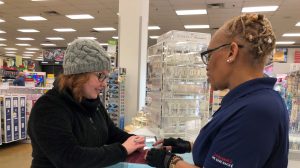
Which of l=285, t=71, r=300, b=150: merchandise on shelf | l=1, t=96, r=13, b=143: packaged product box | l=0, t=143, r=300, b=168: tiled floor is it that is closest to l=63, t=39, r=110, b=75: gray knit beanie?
l=285, t=71, r=300, b=150: merchandise on shelf

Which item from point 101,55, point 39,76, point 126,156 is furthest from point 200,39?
point 39,76

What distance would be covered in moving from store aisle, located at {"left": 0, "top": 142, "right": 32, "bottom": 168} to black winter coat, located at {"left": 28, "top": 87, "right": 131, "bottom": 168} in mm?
4269

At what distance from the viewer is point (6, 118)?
6.25 meters

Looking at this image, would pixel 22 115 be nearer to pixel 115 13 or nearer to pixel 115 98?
pixel 115 98

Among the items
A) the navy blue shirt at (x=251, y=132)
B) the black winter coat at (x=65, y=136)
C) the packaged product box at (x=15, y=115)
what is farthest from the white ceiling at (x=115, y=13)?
the navy blue shirt at (x=251, y=132)

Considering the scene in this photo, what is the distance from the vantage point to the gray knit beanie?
150cm

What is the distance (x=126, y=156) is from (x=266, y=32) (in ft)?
3.08

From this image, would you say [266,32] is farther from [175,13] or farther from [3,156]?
[175,13]

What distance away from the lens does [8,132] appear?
6348mm

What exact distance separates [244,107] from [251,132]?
0.30 ft

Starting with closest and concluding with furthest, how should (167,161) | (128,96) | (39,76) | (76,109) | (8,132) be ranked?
(167,161)
(76,109)
(128,96)
(8,132)
(39,76)

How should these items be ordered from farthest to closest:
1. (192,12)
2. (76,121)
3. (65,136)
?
(192,12) → (76,121) → (65,136)

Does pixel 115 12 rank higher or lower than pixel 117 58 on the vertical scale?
higher

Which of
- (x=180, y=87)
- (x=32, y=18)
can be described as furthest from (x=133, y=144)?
(x=32, y=18)
